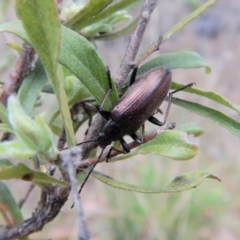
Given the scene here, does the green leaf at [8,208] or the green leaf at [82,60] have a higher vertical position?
the green leaf at [82,60]

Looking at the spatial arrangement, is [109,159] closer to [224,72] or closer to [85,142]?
[85,142]

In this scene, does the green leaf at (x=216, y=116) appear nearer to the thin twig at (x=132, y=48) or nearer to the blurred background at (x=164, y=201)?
the thin twig at (x=132, y=48)

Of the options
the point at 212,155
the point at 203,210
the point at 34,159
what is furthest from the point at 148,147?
the point at 212,155

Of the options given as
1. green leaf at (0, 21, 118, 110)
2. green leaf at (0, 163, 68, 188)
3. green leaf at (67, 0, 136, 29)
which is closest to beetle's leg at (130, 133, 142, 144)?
green leaf at (0, 21, 118, 110)

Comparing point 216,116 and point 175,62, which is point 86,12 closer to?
point 175,62

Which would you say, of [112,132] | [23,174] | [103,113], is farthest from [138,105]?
[23,174]

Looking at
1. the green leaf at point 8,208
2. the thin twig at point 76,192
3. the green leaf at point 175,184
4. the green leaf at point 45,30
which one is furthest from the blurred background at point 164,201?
the thin twig at point 76,192

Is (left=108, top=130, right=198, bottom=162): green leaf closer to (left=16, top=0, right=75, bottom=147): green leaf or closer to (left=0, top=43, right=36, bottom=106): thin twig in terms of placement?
(left=16, top=0, right=75, bottom=147): green leaf
